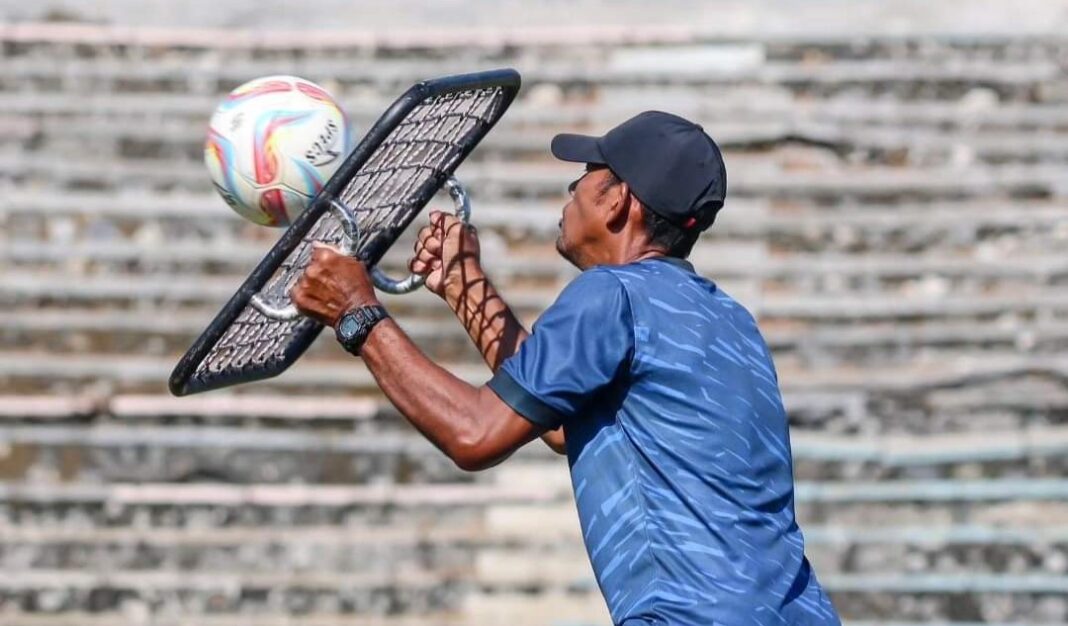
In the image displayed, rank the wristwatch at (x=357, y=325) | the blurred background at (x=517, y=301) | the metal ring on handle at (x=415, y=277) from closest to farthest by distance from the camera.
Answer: the wristwatch at (x=357, y=325) → the metal ring on handle at (x=415, y=277) → the blurred background at (x=517, y=301)

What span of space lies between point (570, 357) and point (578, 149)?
1.56 ft

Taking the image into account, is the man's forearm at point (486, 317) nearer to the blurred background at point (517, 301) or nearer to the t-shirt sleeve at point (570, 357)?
the t-shirt sleeve at point (570, 357)

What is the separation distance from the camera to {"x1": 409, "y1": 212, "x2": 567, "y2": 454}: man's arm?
3.52m

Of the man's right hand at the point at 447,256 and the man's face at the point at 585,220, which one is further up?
the man's face at the point at 585,220

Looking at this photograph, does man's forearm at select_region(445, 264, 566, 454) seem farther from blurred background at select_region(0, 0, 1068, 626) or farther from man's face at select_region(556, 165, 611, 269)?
blurred background at select_region(0, 0, 1068, 626)

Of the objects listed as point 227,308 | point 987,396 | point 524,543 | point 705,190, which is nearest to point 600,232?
point 705,190

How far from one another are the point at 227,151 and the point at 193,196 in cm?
308

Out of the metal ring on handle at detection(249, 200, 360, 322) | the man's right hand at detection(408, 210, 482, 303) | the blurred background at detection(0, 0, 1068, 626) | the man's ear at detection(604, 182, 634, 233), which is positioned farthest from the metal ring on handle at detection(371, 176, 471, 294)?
the blurred background at detection(0, 0, 1068, 626)

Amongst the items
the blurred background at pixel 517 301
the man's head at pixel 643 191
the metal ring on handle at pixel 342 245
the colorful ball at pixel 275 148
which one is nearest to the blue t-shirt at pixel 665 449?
the man's head at pixel 643 191

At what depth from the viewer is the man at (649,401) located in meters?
2.94

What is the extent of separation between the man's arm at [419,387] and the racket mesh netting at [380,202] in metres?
0.15

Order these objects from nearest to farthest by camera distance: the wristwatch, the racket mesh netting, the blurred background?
the wristwatch, the racket mesh netting, the blurred background

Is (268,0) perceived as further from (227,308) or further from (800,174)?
(227,308)

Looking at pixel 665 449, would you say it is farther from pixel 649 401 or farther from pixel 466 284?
pixel 466 284
